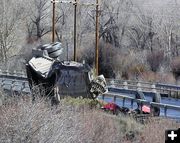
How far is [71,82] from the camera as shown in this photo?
1998cm

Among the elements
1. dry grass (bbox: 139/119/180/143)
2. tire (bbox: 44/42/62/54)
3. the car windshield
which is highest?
tire (bbox: 44/42/62/54)

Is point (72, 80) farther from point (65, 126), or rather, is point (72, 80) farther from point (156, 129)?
point (65, 126)

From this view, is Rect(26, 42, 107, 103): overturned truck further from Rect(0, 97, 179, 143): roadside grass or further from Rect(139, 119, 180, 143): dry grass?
Rect(139, 119, 180, 143): dry grass

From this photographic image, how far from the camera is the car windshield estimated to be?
19984 mm

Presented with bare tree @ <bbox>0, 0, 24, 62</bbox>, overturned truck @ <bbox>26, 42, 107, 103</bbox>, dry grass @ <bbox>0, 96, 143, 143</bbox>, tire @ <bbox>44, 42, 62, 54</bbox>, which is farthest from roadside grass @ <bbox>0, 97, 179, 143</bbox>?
bare tree @ <bbox>0, 0, 24, 62</bbox>

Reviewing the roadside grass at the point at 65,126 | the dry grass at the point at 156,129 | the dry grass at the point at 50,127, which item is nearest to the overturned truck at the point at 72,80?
the roadside grass at the point at 65,126

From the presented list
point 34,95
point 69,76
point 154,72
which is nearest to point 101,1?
point 154,72

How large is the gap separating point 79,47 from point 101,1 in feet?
31.7

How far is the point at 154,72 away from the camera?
42031 millimetres

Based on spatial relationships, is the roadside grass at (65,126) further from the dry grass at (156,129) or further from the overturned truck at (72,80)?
the overturned truck at (72,80)

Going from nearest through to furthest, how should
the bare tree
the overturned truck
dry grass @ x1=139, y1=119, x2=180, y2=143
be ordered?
1. dry grass @ x1=139, y1=119, x2=180, y2=143
2. the overturned truck
3. the bare tree

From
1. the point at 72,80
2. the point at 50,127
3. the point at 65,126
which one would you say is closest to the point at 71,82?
the point at 72,80

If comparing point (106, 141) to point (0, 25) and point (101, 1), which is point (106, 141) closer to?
point (0, 25)

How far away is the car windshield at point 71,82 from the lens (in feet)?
65.6
